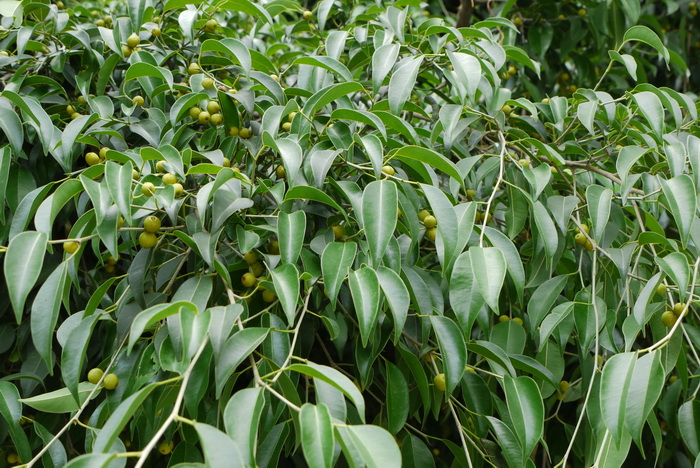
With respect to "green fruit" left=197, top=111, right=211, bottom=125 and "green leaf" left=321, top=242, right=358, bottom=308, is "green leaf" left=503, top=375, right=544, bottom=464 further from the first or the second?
"green fruit" left=197, top=111, right=211, bottom=125

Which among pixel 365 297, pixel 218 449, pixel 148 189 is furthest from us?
pixel 148 189

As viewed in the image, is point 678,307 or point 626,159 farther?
point 626,159

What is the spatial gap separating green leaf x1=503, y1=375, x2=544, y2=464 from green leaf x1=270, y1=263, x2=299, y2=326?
290mm

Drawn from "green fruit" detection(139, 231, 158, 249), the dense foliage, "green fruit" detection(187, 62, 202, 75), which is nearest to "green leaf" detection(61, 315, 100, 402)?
the dense foliage

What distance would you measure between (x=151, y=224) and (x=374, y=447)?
17.5 inches

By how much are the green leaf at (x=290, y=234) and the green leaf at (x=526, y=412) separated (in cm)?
31

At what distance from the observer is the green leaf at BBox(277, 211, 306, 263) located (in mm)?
811

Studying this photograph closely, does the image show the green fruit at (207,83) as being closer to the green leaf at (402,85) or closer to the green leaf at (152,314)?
the green leaf at (402,85)

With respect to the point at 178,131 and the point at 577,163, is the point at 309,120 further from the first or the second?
the point at 577,163

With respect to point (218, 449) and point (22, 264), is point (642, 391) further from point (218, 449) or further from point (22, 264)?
point (22, 264)

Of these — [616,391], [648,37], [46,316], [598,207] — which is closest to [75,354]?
[46,316]

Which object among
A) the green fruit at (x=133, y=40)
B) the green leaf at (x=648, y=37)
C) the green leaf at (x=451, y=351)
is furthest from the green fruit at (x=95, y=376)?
the green leaf at (x=648, y=37)

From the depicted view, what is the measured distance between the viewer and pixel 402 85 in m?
1.04

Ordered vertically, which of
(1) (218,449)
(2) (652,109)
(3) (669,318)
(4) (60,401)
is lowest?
(4) (60,401)
